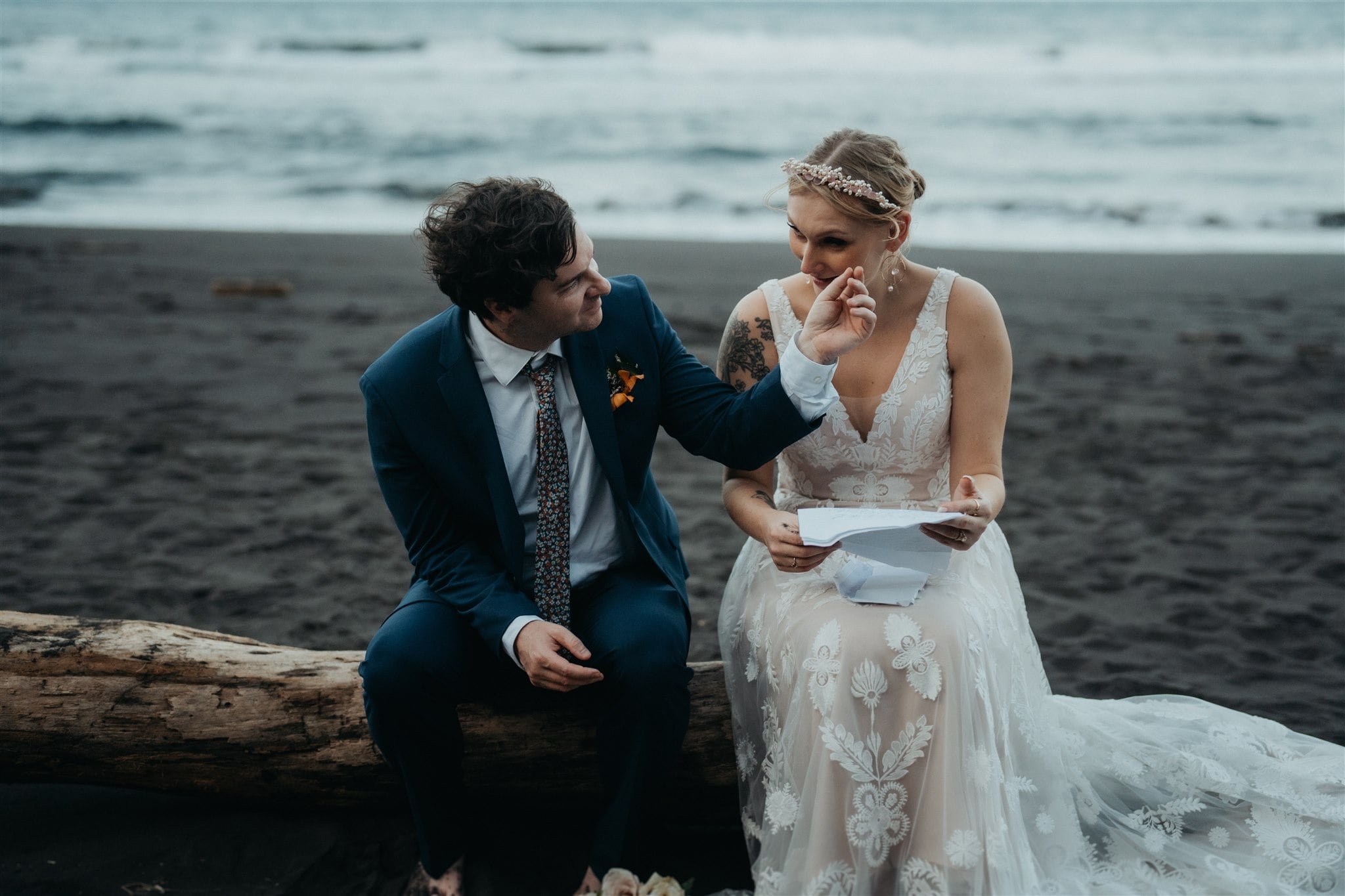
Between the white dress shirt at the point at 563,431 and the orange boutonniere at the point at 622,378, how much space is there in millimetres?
103

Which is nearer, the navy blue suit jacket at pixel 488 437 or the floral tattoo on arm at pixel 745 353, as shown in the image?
the navy blue suit jacket at pixel 488 437

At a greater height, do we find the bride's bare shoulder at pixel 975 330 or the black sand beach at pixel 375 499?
the bride's bare shoulder at pixel 975 330

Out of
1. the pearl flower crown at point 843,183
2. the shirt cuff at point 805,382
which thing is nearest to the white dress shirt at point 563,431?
the shirt cuff at point 805,382

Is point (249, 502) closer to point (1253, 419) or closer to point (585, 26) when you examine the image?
point (1253, 419)

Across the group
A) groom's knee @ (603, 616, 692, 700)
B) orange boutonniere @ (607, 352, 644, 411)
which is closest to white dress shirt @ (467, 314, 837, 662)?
orange boutonniere @ (607, 352, 644, 411)

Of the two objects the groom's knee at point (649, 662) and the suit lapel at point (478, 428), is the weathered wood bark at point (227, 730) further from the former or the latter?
the suit lapel at point (478, 428)

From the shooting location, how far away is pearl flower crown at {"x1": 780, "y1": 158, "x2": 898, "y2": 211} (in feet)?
9.27

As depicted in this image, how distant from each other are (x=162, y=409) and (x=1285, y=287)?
33.6 feet

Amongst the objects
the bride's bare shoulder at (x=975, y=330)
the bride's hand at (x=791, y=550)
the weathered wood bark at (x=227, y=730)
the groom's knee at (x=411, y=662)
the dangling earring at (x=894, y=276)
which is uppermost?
the dangling earring at (x=894, y=276)

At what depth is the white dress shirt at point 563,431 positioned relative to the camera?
2830mm

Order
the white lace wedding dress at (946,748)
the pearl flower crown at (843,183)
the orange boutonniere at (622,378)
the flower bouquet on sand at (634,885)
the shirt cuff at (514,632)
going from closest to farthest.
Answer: the white lace wedding dress at (946,748), the flower bouquet on sand at (634,885), the shirt cuff at (514,632), the pearl flower crown at (843,183), the orange boutonniere at (622,378)

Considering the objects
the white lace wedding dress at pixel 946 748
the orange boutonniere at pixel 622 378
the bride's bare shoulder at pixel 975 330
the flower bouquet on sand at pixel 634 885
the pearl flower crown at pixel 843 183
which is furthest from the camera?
the bride's bare shoulder at pixel 975 330

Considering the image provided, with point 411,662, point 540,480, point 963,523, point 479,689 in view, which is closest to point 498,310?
point 540,480

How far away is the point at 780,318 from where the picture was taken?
10.6 feet
